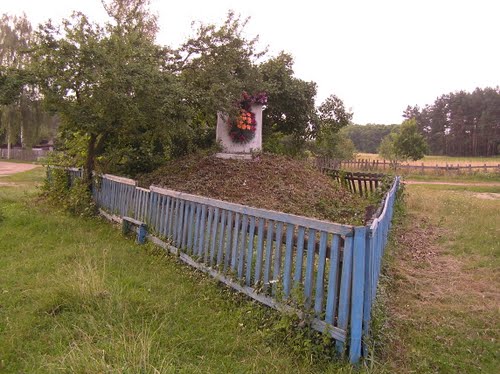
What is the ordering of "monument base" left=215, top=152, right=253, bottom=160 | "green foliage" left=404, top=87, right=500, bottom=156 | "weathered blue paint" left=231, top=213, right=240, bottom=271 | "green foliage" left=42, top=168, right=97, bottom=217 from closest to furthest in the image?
1. "weathered blue paint" left=231, top=213, right=240, bottom=271
2. "green foliage" left=42, top=168, right=97, bottom=217
3. "monument base" left=215, top=152, right=253, bottom=160
4. "green foliage" left=404, top=87, right=500, bottom=156

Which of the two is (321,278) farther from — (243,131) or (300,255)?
(243,131)

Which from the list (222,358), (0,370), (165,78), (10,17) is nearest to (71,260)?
(0,370)

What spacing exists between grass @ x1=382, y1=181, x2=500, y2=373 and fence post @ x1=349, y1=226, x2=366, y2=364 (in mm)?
360

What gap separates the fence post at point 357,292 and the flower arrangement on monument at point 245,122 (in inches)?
296

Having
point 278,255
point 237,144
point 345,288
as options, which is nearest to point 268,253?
point 278,255

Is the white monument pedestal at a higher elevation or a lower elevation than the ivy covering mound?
higher

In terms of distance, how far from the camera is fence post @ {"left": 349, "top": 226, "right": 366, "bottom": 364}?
9.95 feet

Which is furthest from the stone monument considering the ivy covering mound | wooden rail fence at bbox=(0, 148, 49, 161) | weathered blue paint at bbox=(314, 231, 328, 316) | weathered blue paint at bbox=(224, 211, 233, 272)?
wooden rail fence at bbox=(0, 148, 49, 161)

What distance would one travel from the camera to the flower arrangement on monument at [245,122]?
1031cm

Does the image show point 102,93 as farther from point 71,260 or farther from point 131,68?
point 71,260

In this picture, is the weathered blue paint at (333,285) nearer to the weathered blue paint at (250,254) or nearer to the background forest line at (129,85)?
the weathered blue paint at (250,254)

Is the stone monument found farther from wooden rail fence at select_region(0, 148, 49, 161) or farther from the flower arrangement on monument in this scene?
wooden rail fence at select_region(0, 148, 49, 161)

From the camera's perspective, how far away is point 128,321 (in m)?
3.45

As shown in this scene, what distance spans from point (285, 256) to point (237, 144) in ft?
23.6
